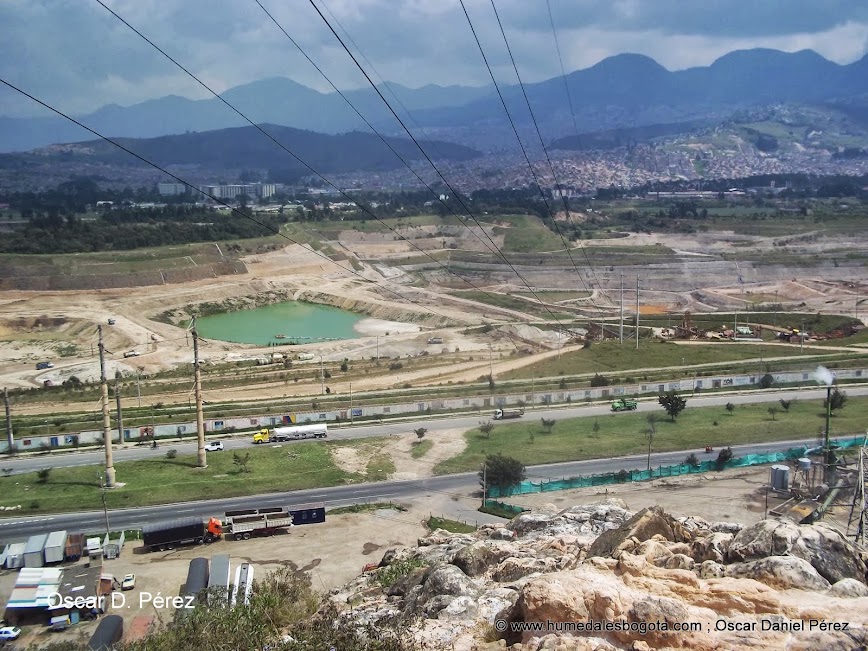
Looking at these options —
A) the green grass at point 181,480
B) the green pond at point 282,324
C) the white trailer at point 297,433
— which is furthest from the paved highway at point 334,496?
the green pond at point 282,324

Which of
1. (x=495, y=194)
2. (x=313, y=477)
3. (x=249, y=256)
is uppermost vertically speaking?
(x=495, y=194)

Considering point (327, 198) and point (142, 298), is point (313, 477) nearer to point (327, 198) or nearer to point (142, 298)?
point (142, 298)

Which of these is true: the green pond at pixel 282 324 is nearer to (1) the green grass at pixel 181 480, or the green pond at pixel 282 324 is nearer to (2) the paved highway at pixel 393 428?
(2) the paved highway at pixel 393 428

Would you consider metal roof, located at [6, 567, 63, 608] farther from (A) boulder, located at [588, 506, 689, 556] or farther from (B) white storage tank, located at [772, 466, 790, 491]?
(B) white storage tank, located at [772, 466, 790, 491]

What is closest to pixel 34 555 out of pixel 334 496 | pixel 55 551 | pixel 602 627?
pixel 55 551

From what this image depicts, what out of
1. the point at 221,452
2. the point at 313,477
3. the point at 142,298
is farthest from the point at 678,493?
the point at 142,298
